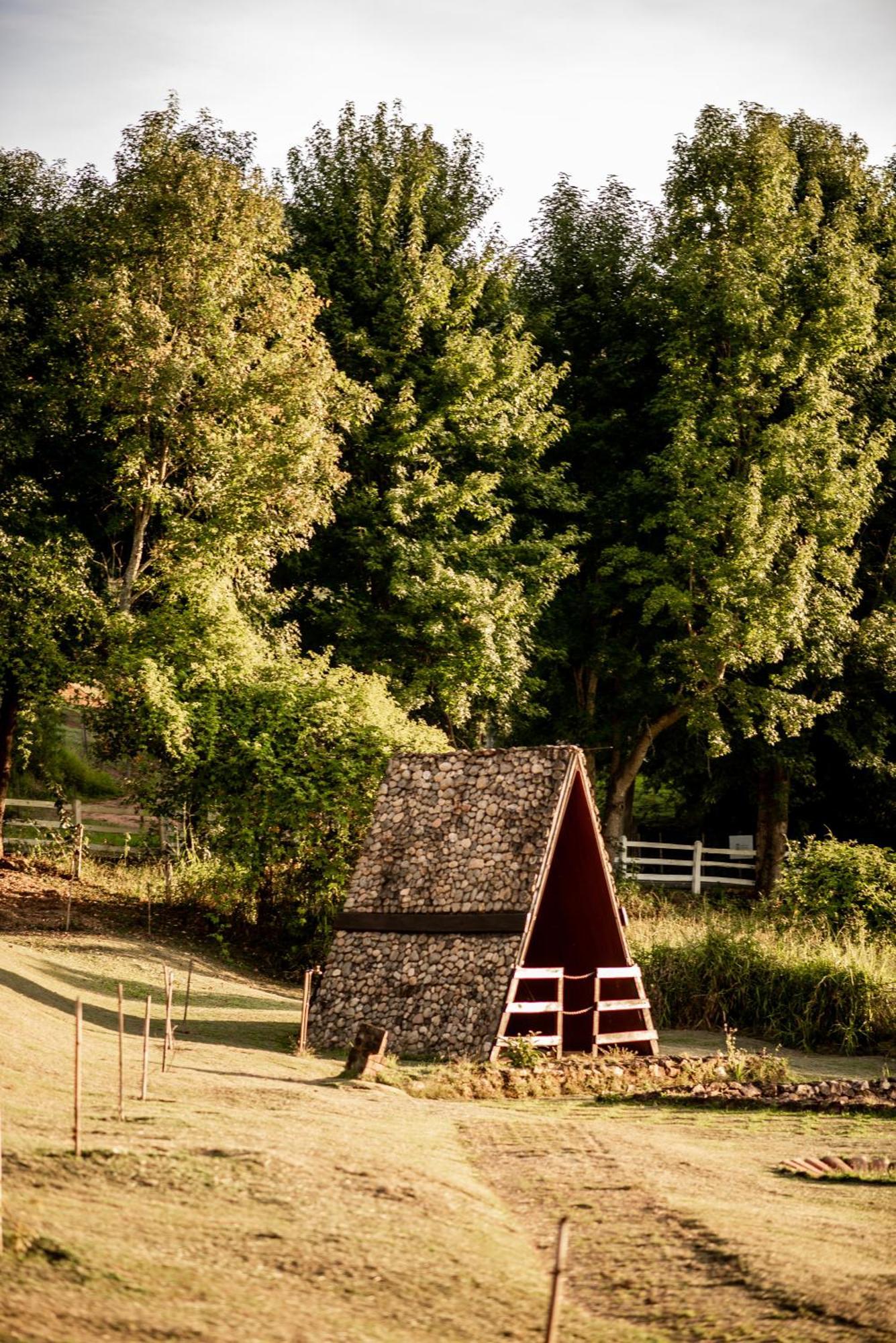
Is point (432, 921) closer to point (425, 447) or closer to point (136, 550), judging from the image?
point (136, 550)

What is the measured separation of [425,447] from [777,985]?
47.7 ft

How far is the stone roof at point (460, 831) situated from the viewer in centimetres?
1587

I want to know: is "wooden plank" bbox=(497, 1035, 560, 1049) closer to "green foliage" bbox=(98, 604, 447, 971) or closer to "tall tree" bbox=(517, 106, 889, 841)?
"green foliage" bbox=(98, 604, 447, 971)

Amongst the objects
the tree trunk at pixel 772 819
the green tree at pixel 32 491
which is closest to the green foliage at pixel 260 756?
the green tree at pixel 32 491

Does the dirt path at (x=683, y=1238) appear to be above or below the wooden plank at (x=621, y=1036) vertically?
above

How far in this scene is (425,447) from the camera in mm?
30188

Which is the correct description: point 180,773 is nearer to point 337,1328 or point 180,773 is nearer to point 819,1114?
point 819,1114

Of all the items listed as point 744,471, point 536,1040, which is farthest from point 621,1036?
point 744,471

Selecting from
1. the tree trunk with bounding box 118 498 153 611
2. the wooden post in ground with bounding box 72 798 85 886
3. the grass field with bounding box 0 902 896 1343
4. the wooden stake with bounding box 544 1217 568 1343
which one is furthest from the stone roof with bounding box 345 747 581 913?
the wooden stake with bounding box 544 1217 568 1343

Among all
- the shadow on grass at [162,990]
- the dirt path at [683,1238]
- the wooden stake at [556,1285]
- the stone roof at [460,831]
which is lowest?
the shadow on grass at [162,990]

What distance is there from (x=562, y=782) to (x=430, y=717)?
14.0 m

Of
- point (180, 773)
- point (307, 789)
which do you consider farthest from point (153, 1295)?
point (180, 773)

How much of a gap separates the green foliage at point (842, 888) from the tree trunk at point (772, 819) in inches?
370

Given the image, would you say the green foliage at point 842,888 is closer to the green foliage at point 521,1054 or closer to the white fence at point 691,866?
the white fence at point 691,866
